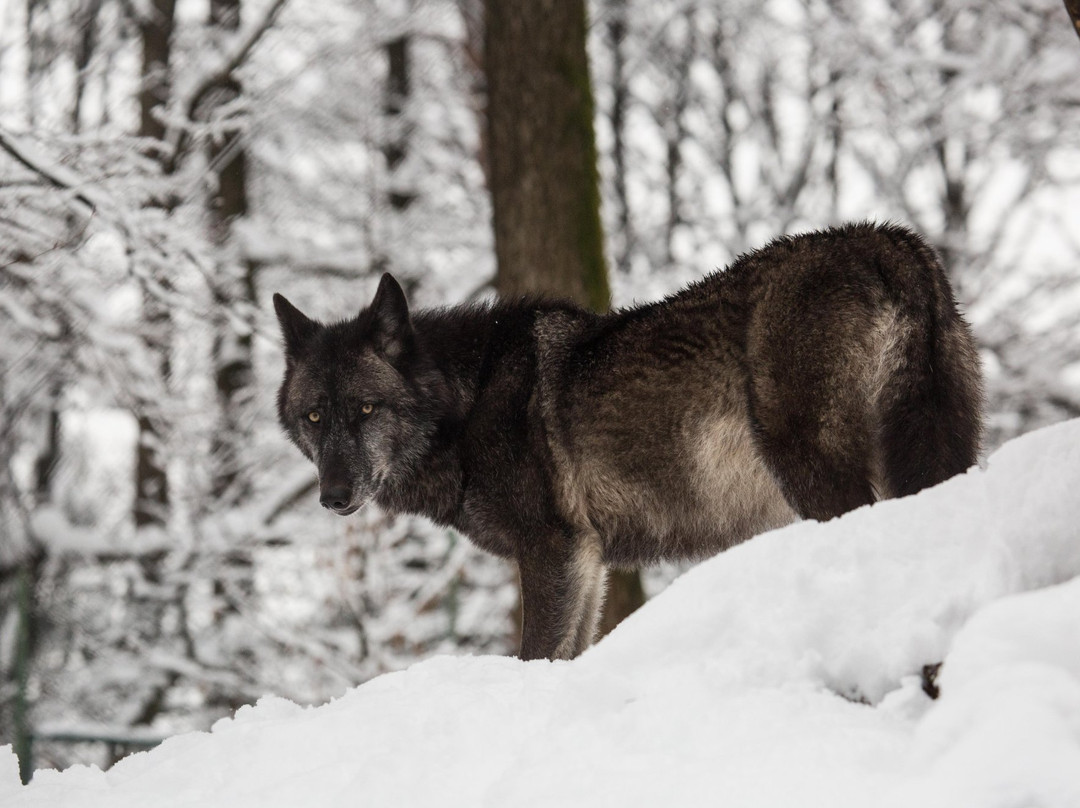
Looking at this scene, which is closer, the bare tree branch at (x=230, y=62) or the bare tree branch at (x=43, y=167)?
the bare tree branch at (x=43, y=167)

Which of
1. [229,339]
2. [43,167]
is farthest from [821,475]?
[229,339]

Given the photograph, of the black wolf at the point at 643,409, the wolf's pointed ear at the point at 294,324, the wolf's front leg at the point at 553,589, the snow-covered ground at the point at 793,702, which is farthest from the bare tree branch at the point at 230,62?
the snow-covered ground at the point at 793,702

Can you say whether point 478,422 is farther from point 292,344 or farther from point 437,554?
point 437,554

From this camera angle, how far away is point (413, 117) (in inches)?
501

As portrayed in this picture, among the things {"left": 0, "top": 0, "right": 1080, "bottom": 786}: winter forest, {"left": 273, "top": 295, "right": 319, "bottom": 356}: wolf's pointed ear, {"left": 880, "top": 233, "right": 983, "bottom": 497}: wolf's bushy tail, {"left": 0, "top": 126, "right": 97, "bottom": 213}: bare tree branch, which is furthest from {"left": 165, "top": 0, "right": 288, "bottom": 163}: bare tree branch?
{"left": 880, "top": 233, "right": 983, "bottom": 497}: wolf's bushy tail

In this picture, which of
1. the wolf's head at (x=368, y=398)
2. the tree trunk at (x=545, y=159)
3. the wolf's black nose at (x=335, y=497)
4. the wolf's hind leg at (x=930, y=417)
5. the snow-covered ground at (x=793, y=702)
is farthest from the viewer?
the tree trunk at (x=545, y=159)

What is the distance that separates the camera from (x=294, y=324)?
16.9 feet

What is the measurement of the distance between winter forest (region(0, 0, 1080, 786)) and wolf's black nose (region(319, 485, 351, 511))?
151cm

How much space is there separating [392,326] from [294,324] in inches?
22.0

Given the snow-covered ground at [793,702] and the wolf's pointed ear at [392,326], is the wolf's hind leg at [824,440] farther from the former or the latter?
the wolf's pointed ear at [392,326]

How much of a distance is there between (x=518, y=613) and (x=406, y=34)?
7027 mm

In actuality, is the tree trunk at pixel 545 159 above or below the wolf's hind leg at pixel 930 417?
above

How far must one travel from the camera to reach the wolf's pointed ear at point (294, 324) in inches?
202

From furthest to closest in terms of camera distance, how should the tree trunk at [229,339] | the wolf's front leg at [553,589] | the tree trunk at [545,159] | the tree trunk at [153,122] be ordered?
the tree trunk at [153,122], the tree trunk at [229,339], the tree trunk at [545,159], the wolf's front leg at [553,589]
